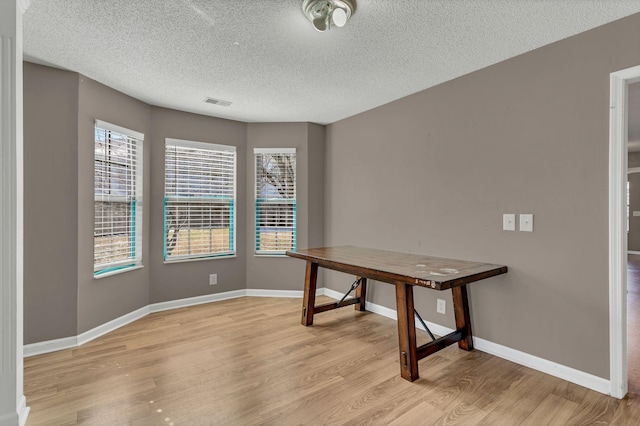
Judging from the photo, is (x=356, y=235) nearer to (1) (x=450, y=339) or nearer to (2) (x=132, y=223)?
(1) (x=450, y=339)

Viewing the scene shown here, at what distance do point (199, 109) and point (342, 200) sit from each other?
2052 mm

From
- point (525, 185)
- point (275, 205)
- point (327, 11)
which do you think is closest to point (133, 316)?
point (275, 205)

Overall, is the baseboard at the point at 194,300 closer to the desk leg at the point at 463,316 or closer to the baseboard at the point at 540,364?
the baseboard at the point at 540,364

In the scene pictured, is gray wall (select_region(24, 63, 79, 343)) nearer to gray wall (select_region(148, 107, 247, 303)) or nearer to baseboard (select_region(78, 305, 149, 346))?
baseboard (select_region(78, 305, 149, 346))

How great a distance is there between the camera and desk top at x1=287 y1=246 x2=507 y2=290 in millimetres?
2211

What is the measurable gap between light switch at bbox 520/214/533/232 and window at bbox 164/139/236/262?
3254mm

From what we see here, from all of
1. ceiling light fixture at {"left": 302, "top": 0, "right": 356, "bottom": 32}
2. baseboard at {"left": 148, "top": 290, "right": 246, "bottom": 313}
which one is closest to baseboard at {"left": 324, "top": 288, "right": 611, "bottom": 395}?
baseboard at {"left": 148, "top": 290, "right": 246, "bottom": 313}

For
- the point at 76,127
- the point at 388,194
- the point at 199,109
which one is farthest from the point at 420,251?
the point at 76,127

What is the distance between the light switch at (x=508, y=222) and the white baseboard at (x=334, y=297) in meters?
0.94

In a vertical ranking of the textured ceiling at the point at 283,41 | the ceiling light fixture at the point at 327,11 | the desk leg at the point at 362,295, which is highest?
the textured ceiling at the point at 283,41

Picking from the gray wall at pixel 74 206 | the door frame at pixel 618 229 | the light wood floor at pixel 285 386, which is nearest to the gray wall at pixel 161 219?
the gray wall at pixel 74 206

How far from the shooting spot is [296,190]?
14.5ft

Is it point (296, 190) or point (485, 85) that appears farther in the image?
point (296, 190)

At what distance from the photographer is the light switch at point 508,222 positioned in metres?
2.56
